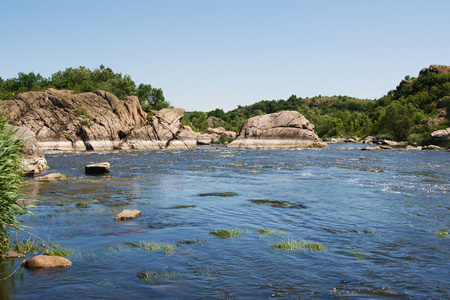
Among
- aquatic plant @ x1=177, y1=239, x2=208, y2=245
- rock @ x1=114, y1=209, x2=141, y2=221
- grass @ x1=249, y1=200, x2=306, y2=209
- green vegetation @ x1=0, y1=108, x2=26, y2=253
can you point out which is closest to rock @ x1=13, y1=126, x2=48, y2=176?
rock @ x1=114, y1=209, x2=141, y2=221

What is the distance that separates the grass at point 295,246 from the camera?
31.3 ft

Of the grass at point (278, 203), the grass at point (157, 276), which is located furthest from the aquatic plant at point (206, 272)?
the grass at point (278, 203)

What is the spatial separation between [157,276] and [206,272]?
3.53 ft

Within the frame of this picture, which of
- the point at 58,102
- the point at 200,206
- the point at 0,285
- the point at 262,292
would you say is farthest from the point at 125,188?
the point at 58,102

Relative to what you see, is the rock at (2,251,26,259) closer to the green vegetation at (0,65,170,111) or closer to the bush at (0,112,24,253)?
the bush at (0,112,24,253)

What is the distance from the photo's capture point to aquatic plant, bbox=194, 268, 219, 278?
25.0 feet

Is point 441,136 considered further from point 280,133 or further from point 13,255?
point 13,255

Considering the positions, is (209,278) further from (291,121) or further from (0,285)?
(291,121)

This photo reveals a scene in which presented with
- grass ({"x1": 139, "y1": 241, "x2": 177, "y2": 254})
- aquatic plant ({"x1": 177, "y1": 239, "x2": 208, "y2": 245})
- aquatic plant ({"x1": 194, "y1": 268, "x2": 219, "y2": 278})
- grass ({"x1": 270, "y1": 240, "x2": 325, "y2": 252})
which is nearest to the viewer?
aquatic plant ({"x1": 194, "y1": 268, "x2": 219, "y2": 278})

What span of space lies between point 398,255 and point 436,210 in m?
7.04

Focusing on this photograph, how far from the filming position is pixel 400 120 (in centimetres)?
8838

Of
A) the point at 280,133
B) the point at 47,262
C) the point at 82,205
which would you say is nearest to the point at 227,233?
the point at 47,262

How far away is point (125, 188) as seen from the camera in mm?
20922

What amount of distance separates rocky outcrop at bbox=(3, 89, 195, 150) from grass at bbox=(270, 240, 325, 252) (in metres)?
68.4
